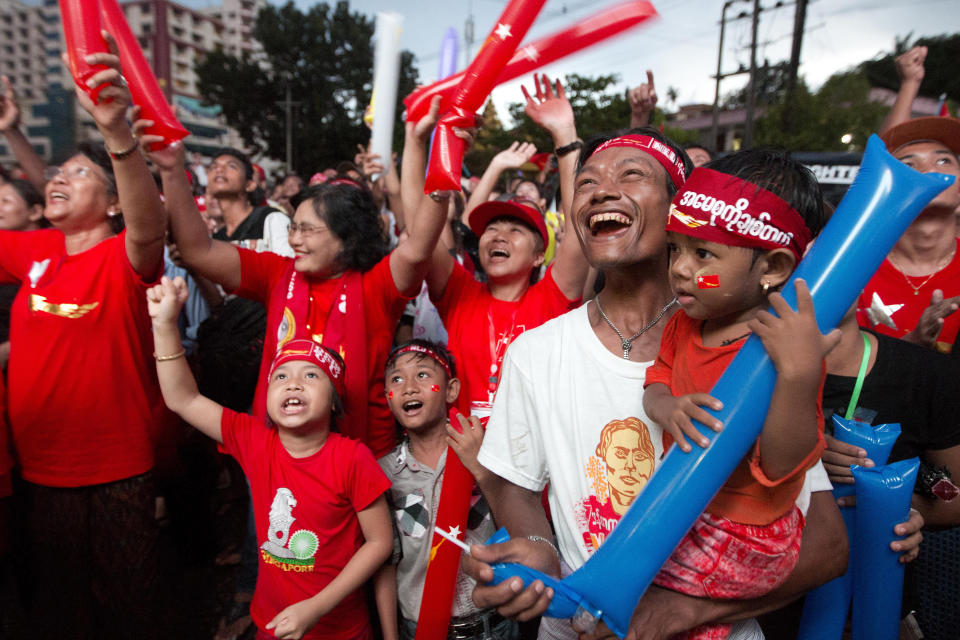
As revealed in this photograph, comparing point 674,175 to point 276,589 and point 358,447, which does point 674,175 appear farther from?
point 276,589

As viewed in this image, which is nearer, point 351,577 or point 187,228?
point 351,577

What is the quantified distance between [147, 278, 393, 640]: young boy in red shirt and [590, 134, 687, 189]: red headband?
4.57 ft

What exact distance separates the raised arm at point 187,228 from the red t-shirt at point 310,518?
79cm

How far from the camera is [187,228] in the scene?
2307mm

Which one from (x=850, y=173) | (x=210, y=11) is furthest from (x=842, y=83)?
(x=210, y=11)

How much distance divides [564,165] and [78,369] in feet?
7.12

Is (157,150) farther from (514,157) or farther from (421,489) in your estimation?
(514,157)

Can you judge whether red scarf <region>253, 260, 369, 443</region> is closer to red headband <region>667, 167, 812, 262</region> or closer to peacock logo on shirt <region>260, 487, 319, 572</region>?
peacock logo on shirt <region>260, 487, 319, 572</region>

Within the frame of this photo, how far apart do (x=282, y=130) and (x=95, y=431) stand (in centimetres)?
3640

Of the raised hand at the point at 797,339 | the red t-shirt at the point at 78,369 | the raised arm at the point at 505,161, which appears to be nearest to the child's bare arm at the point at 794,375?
the raised hand at the point at 797,339

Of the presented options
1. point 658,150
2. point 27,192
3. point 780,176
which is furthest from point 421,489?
point 27,192

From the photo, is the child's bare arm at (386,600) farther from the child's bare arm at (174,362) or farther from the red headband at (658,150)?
the red headband at (658,150)

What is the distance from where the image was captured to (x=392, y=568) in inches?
88.6

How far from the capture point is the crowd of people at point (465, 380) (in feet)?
3.89
